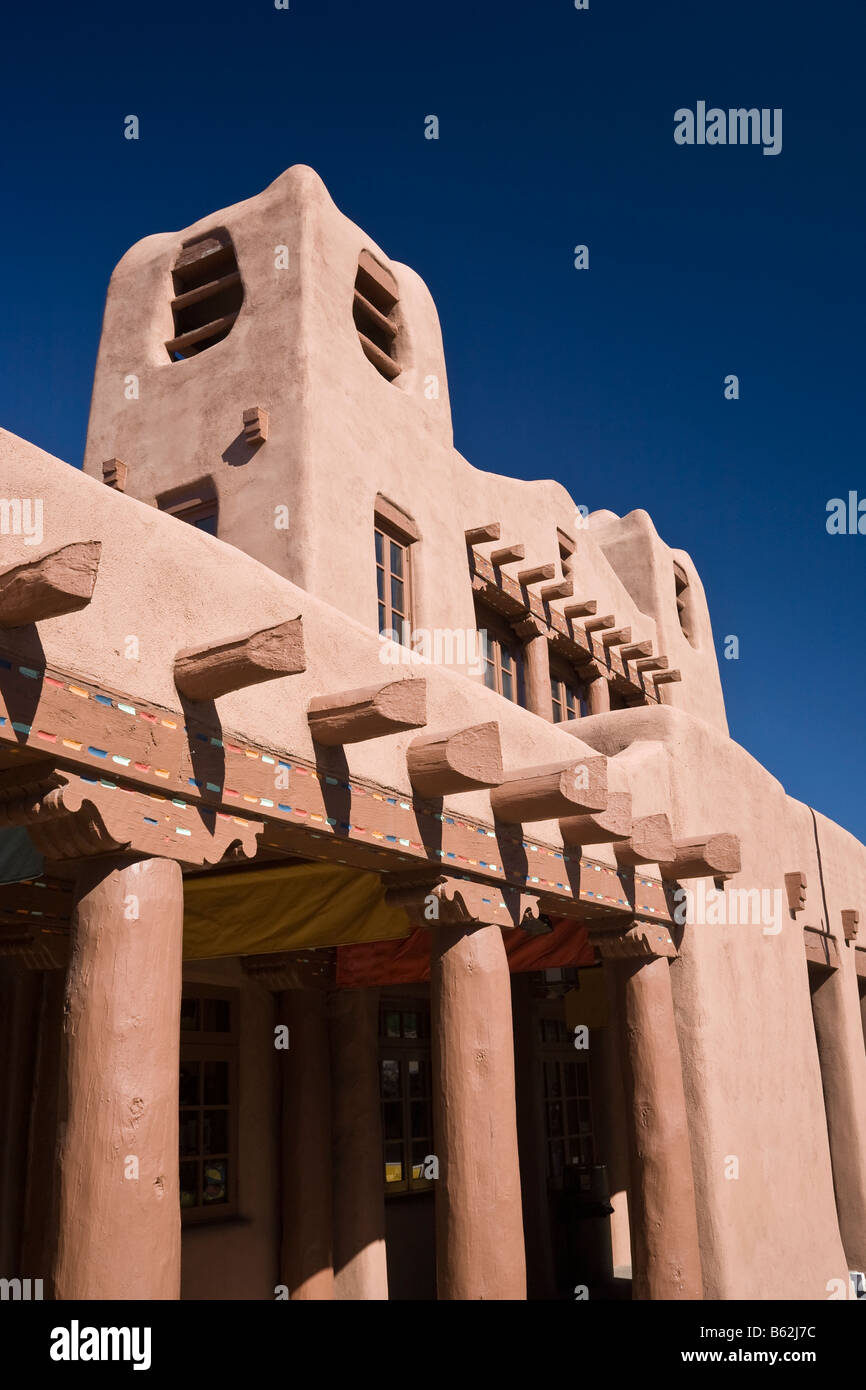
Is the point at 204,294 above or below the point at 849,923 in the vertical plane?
above

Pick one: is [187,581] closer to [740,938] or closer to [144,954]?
[144,954]

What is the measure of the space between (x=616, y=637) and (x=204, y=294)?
7627 millimetres

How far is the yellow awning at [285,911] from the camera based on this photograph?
8.38 m

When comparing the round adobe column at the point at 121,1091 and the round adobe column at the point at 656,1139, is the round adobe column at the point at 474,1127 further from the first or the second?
the round adobe column at the point at 121,1091

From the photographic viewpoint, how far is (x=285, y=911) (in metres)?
8.72

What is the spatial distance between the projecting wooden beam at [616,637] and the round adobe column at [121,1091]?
1234 cm

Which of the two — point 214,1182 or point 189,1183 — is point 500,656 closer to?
point 214,1182

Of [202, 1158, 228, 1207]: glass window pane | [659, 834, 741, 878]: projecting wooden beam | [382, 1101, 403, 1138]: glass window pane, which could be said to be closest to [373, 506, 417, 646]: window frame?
[659, 834, 741, 878]: projecting wooden beam

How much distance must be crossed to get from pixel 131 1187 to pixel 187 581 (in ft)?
9.19

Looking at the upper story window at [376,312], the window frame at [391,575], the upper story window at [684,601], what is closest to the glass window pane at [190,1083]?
the window frame at [391,575]

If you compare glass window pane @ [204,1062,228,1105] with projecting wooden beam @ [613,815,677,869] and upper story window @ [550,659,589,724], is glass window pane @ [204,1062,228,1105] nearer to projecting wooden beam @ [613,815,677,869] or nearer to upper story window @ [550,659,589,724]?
projecting wooden beam @ [613,815,677,869]

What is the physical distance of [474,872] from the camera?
25.0 feet

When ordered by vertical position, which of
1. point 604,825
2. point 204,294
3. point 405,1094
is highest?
point 204,294

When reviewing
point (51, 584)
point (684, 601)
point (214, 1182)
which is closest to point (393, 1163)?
point (214, 1182)
